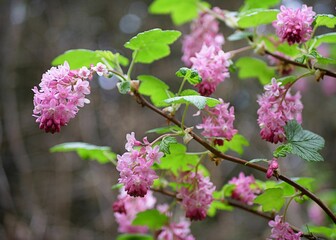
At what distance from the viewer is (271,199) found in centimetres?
117

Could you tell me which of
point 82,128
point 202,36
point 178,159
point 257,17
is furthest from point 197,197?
point 82,128

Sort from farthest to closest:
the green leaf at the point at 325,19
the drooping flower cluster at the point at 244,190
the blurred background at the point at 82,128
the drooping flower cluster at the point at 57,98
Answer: the blurred background at the point at 82,128 → the drooping flower cluster at the point at 244,190 → the green leaf at the point at 325,19 → the drooping flower cluster at the point at 57,98

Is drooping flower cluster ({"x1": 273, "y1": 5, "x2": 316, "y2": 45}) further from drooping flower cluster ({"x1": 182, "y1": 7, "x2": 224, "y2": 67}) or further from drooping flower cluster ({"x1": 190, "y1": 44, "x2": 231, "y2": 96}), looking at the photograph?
drooping flower cluster ({"x1": 182, "y1": 7, "x2": 224, "y2": 67})

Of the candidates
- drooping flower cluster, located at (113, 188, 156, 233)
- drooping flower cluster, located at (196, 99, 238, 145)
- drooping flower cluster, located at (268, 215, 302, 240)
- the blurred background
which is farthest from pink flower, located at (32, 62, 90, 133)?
the blurred background

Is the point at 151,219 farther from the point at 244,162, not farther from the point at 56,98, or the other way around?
the point at 56,98

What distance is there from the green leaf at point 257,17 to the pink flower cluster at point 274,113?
266mm

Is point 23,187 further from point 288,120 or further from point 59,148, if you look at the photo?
point 288,120

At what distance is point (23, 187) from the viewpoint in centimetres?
407

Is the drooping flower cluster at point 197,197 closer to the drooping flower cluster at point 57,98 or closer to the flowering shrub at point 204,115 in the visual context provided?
the flowering shrub at point 204,115

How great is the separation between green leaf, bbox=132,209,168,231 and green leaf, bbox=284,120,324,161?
55 cm

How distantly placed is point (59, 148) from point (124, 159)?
1.89 feet

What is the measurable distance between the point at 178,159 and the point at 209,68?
0.91ft

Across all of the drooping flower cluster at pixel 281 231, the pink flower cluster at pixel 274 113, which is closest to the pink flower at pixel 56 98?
the pink flower cluster at pixel 274 113

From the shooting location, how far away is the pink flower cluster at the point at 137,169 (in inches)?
39.7
